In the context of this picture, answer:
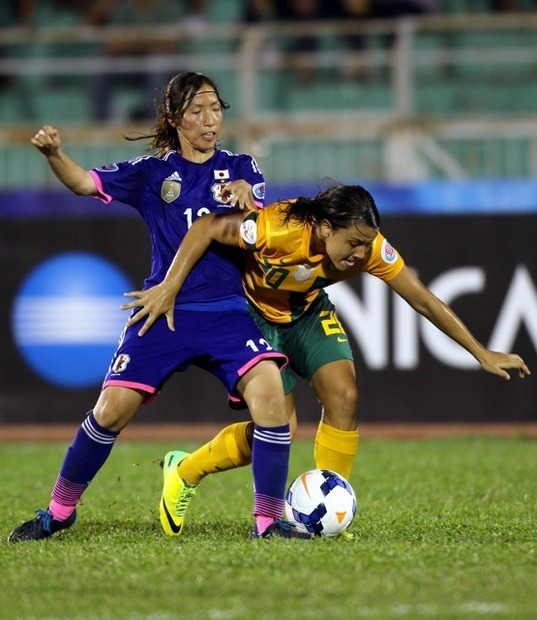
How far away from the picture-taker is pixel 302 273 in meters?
6.16

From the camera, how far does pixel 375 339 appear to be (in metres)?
11.6

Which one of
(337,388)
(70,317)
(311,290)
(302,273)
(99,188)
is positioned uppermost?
(99,188)

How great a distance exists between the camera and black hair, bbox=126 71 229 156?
626 cm

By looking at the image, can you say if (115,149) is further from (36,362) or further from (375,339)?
(375,339)

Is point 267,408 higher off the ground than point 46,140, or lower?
lower

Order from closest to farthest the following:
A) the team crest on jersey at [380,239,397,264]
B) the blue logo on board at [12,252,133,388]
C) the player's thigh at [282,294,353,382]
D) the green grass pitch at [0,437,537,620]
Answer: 1. the green grass pitch at [0,437,537,620]
2. the team crest on jersey at [380,239,397,264]
3. the player's thigh at [282,294,353,382]
4. the blue logo on board at [12,252,133,388]

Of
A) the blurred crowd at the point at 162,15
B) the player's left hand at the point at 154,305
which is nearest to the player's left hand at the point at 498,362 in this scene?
the player's left hand at the point at 154,305

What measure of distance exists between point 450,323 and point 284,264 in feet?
2.84

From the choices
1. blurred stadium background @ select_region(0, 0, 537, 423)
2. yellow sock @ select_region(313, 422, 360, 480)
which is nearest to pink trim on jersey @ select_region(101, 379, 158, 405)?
yellow sock @ select_region(313, 422, 360, 480)

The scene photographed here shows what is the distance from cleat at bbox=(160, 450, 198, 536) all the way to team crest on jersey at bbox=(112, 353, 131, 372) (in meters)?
0.79

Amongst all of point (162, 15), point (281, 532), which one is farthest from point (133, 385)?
point (162, 15)

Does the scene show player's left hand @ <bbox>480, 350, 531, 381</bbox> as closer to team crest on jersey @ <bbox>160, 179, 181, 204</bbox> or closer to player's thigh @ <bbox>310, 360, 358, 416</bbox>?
Answer: player's thigh @ <bbox>310, 360, 358, 416</bbox>

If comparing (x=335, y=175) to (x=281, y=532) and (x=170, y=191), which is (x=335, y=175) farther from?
(x=281, y=532)

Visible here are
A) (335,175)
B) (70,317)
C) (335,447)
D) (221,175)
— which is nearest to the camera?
(221,175)
